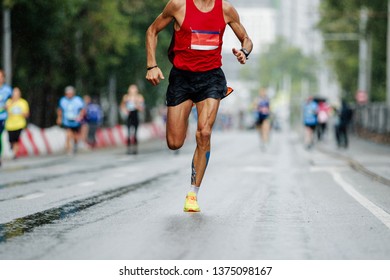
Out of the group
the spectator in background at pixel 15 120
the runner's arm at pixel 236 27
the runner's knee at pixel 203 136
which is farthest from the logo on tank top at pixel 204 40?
the spectator in background at pixel 15 120

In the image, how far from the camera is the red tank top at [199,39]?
434 inches

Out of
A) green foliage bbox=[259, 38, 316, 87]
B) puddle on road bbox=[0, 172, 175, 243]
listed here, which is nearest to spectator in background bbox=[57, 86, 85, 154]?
puddle on road bbox=[0, 172, 175, 243]

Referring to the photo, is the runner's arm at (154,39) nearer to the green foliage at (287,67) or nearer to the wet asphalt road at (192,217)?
the wet asphalt road at (192,217)

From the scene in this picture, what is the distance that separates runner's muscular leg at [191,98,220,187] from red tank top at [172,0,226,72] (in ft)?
1.16

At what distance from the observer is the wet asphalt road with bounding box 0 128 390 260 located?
323 inches

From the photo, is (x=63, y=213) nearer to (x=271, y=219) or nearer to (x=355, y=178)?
(x=271, y=219)

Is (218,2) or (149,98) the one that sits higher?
(218,2)

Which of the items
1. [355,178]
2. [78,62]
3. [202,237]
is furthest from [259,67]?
[202,237]

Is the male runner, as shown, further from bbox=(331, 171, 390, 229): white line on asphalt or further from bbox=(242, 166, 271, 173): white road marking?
bbox=(242, 166, 271, 173): white road marking

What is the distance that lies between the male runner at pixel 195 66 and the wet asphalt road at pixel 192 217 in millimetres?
760

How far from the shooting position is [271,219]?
10.6 m

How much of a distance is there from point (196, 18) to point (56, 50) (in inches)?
1020

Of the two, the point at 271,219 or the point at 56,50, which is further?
the point at 56,50
